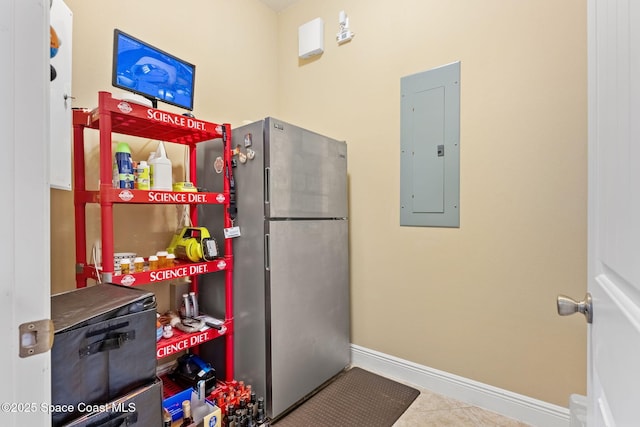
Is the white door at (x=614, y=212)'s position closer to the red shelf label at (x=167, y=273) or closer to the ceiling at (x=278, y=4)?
the red shelf label at (x=167, y=273)

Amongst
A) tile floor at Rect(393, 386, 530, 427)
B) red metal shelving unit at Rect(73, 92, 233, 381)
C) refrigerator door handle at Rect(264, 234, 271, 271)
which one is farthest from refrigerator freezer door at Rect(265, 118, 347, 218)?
tile floor at Rect(393, 386, 530, 427)

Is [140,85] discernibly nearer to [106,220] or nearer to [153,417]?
[106,220]

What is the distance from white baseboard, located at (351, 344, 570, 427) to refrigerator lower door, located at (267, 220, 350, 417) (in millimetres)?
202

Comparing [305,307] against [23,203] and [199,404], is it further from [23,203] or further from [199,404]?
[23,203]

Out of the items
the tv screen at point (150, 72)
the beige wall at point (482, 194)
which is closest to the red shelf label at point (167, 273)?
the tv screen at point (150, 72)

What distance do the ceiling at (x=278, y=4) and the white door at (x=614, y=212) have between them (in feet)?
8.47

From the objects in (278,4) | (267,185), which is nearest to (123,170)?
(267,185)

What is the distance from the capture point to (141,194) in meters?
1.40

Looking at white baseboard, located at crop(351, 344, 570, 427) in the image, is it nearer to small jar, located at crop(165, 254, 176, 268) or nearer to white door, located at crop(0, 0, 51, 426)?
small jar, located at crop(165, 254, 176, 268)

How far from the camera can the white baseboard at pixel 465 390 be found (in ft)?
5.31

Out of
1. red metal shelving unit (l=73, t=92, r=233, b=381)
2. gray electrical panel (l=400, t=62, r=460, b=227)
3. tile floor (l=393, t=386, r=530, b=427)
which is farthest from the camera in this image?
gray electrical panel (l=400, t=62, r=460, b=227)

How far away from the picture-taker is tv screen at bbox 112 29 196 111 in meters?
1.45

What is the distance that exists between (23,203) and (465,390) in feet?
7.42

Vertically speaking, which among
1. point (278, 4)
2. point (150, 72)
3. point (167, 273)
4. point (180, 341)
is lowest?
point (180, 341)
